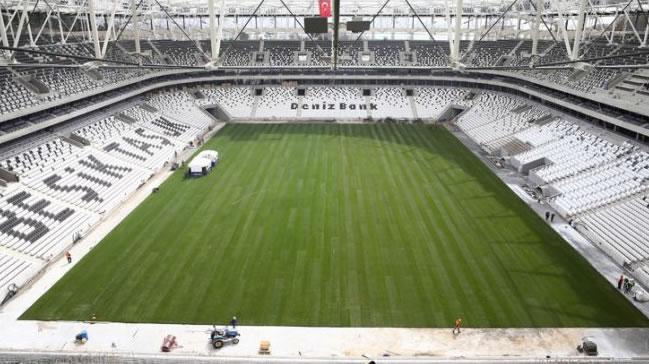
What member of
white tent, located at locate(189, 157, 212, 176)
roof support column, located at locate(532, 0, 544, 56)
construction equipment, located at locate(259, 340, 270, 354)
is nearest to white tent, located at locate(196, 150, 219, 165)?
white tent, located at locate(189, 157, 212, 176)

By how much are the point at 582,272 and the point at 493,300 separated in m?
5.08

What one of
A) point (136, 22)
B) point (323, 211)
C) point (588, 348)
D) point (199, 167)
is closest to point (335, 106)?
point (136, 22)

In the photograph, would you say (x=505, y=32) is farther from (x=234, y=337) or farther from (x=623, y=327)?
(x=234, y=337)

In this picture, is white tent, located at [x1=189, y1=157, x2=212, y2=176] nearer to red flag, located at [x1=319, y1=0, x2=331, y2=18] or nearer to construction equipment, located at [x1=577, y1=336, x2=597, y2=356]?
red flag, located at [x1=319, y1=0, x2=331, y2=18]

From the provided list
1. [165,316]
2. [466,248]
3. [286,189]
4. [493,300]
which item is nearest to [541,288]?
[493,300]

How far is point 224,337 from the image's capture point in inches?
632

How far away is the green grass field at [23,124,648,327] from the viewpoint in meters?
17.8

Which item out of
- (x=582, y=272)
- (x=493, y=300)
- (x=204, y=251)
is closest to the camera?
(x=493, y=300)

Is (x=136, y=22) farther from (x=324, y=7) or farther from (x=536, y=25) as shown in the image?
(x=536, y=25)

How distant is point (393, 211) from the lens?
2742 cm

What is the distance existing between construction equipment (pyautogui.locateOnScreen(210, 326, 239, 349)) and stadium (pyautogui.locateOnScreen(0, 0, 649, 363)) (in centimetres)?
5

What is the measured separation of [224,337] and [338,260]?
7.05 meters

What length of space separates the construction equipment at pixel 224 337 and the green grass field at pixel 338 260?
108cm

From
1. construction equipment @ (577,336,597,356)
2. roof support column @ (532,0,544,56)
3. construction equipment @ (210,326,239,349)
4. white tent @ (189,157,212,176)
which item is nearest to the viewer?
construction equipment @ (577,336,597,356)
